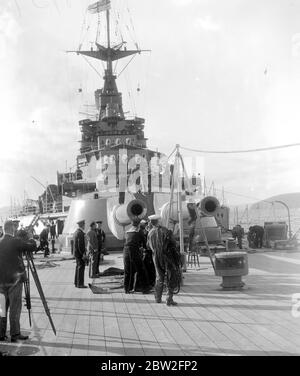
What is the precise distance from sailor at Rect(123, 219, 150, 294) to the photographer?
11.2 feet

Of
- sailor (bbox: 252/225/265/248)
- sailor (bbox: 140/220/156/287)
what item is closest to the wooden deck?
sailor (bbox: 140/220/156/287)

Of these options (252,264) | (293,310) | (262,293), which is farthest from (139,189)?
(293,310)

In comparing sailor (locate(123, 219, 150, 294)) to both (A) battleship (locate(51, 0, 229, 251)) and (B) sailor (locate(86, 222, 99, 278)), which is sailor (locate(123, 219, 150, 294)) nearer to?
(B) sailor (locate(86, 222, 99, 278))

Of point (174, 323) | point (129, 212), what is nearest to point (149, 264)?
point (174, 323)

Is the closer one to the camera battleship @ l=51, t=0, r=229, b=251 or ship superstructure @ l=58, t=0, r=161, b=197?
battleship @ l=51, t=0, r=229, b=251

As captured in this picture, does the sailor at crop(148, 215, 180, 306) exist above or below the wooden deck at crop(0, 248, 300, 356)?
above

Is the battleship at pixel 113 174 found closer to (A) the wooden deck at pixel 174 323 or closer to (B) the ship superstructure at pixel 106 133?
(B) the ship superstructure at pixel 106 133

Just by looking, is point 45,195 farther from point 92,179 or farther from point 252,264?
point 252,264

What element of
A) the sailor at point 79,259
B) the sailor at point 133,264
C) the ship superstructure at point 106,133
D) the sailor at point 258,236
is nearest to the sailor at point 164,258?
the sailor at point 133,264

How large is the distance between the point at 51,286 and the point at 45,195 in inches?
935

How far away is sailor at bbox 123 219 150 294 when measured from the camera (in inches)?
360

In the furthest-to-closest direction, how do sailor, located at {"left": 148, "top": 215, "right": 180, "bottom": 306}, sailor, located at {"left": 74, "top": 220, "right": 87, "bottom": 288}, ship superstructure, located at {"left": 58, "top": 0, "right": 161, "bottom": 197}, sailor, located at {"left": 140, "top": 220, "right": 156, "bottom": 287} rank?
ship superstructure, located at {"left": 58, "top": 0, "right": 161, "bottom": 197} < sailor, located at {"left": 74, "top": 220, "right": 87, "bottom": 288} < sailor, located at {"left": 140, "top": 220, "right": 156, "bottom": 287} < sailor, located at {"left": 148, "top": 215, "right": 180, "bottom": 306}

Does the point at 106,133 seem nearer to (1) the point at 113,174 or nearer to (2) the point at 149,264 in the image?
(1) the point at 113,174

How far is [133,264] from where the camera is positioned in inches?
360
